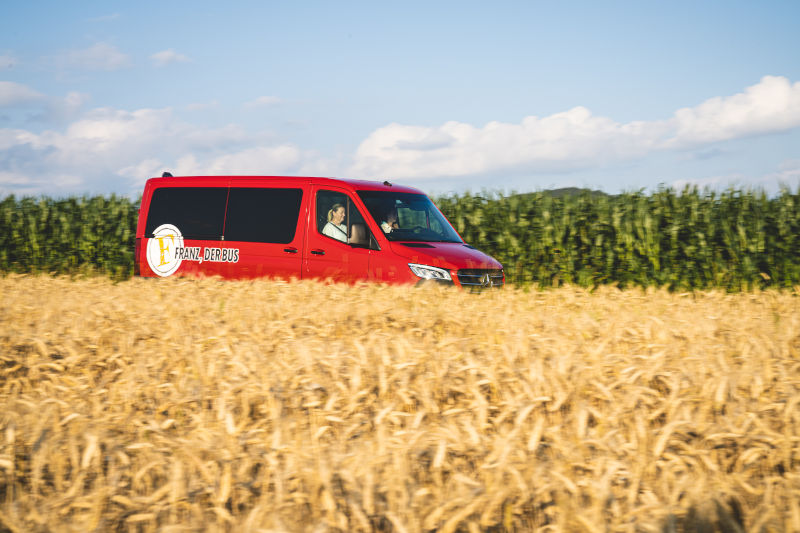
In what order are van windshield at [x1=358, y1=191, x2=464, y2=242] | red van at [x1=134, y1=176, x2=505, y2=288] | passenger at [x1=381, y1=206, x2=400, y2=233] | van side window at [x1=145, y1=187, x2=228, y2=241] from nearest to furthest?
red van at [x1=134, y1=176, x2=505, y2=288], passenger at [x1=381, y1=206, x2=400, y2=233], van windshield at [x1=358, y1=191, x2=464, y2=242], van side window at [x1=145, y1=187, x2=228, y2=241]

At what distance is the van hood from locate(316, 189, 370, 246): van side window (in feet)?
1.98

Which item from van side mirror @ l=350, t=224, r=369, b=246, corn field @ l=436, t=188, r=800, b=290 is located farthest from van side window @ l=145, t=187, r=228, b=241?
corn field @ l=436, t=188, r=800, b=290

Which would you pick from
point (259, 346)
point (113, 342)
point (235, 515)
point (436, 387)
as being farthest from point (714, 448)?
point (113, 342)

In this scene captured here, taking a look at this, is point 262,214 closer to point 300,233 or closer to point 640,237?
point 300,233

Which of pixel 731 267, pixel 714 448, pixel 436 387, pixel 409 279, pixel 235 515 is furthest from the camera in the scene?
pixel 731 267

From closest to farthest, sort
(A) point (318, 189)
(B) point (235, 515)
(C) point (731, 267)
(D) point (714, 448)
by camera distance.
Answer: (B) point (235, 515) < (D) point (714, 448) < (A) point (318, 189) < (C) point (731, 267)

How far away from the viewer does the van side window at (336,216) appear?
31.0ft

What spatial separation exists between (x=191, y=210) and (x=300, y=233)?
2235mm

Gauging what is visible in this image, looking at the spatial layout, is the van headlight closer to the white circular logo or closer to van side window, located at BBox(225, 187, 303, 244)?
van side window, located at BBox(225, 187, 303, 244)

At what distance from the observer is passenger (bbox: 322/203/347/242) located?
372 inches

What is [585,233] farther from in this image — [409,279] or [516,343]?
[516,343]

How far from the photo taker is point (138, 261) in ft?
35.7

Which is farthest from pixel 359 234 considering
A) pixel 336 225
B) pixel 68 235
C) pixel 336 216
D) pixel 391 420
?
pixel 68 235

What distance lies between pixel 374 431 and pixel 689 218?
14.3 metres
